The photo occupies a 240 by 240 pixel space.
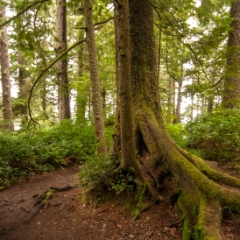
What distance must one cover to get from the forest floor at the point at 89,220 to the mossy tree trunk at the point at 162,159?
235 millimetres

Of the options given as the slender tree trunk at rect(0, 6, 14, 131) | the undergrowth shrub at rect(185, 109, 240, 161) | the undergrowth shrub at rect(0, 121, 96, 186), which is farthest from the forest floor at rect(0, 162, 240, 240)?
the slender tree trunk at rect(0, 6, 14, 131)

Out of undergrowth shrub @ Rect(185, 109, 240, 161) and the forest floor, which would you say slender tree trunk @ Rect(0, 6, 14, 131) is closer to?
the forest floor

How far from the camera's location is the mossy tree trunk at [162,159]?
9.88 feet

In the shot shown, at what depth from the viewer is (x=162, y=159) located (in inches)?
165

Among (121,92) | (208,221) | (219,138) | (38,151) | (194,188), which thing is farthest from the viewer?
(38,151)

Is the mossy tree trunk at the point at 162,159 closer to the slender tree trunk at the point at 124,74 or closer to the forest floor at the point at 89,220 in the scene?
the slender tree trunk at the point at 124,74

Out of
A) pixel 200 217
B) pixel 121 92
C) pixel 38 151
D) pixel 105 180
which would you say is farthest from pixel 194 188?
pixel 38 151

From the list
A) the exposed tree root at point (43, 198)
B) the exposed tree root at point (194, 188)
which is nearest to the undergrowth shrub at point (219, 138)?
the exposed tree root at point (194, 188)

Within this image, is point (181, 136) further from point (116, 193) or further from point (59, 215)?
point (59, 215)

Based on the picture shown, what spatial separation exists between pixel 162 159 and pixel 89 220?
176cm

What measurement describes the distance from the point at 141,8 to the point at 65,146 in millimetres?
5470

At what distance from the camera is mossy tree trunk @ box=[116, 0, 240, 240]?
9.88ft

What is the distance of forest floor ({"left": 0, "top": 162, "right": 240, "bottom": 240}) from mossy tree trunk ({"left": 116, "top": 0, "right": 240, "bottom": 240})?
0.77ft

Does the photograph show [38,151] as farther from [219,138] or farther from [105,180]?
[219,138]
